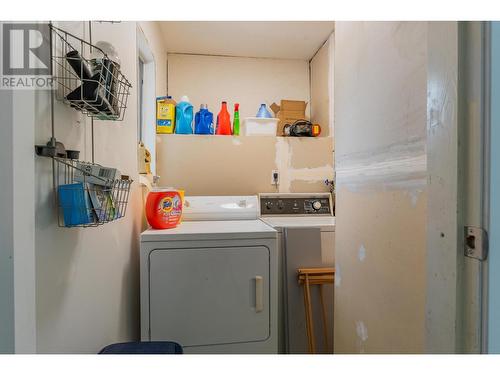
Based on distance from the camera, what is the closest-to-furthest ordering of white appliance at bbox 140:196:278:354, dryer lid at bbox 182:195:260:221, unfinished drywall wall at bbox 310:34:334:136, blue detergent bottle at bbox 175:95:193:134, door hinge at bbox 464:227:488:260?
door hinge at bbox 464:227:488:260, white appliance at bbox 140:196:278:354, dryer lid at bbox 182:195:260:221, blue detergent bottle at bbox 175:95:193:134, unfinished drywall wall at bbox 310:34:334:136

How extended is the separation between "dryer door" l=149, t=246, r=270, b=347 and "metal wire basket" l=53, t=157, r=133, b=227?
611mm

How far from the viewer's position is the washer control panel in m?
2.33

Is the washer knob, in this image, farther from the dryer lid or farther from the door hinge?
the door hinge

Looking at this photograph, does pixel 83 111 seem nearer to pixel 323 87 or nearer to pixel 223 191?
pixel 223 191

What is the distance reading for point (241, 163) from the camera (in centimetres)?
246

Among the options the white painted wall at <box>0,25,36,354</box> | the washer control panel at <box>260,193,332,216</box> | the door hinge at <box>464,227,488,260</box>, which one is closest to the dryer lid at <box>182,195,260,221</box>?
the washer control panel at <box>260,193,332,216</box>

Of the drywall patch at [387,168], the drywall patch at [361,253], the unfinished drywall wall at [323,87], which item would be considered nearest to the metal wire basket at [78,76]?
the drywall patch at [387,168]

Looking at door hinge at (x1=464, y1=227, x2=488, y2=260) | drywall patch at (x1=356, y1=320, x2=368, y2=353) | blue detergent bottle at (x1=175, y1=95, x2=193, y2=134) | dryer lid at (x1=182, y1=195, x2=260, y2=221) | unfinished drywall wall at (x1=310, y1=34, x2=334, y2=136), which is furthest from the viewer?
unfinished drywall wall at (x1=310, y1=34, x2=334, y2=136)

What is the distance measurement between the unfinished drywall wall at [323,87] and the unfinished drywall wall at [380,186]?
1.42 meters

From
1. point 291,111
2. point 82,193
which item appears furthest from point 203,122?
point 82,193

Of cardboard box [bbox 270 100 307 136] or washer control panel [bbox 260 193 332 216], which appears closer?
washer control panel [bbox 260 193 332 216]

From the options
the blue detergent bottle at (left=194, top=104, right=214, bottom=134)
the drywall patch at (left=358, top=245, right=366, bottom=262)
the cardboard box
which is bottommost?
the drywall patch at (left=358, top=245, right=366, bottom=262)

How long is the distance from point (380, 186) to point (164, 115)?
6.37ft
